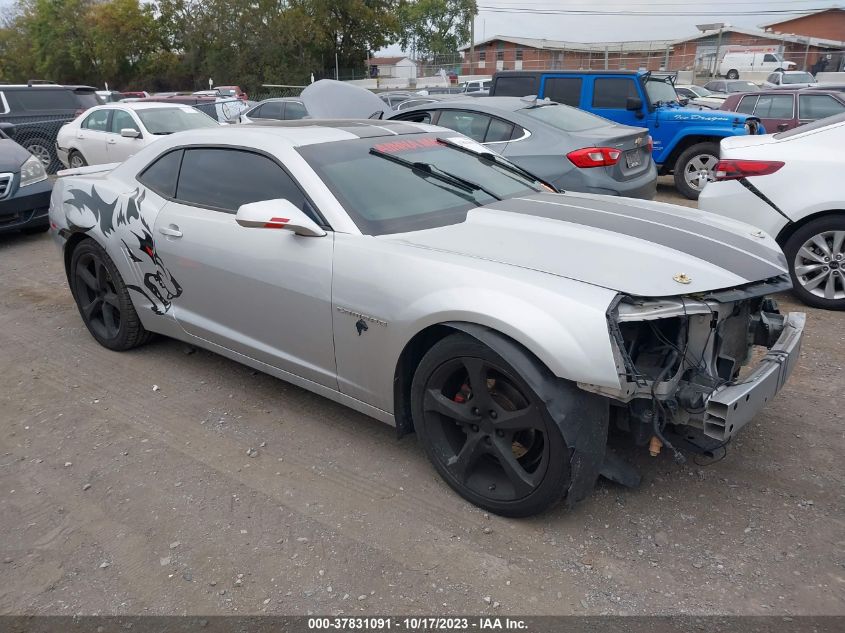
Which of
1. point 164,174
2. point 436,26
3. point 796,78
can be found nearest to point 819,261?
point 164,174

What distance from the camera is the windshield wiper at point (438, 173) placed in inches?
144

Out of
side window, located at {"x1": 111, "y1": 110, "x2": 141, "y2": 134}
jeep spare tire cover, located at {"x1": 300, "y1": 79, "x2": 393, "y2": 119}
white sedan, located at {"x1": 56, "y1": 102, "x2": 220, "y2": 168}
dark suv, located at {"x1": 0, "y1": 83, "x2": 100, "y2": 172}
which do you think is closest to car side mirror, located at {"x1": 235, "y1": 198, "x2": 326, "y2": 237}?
jeep spare tire cover, located at {"x1": 300, "y1": 79, "x2": 393, "y2": 119}

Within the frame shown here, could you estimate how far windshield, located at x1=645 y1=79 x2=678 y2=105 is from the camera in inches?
395

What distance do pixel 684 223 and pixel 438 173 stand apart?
51.7 inches

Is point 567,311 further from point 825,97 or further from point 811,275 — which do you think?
point 825,97

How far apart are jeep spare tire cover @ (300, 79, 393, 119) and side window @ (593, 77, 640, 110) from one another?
4219 mm

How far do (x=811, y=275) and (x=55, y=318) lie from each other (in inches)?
239

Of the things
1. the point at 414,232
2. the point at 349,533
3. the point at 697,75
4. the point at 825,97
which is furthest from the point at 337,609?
the point at 697,75

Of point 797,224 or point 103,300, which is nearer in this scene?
point 103,300

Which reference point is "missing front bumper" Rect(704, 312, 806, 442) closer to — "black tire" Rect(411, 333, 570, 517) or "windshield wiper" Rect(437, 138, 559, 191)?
"black tire" Rect(411, 333, 570, 517)

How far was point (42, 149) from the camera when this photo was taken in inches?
500

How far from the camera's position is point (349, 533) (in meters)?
2.83

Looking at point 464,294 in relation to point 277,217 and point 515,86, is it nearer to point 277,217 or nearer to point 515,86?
point 277,217

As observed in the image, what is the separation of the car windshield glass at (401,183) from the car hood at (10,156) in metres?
6.16
